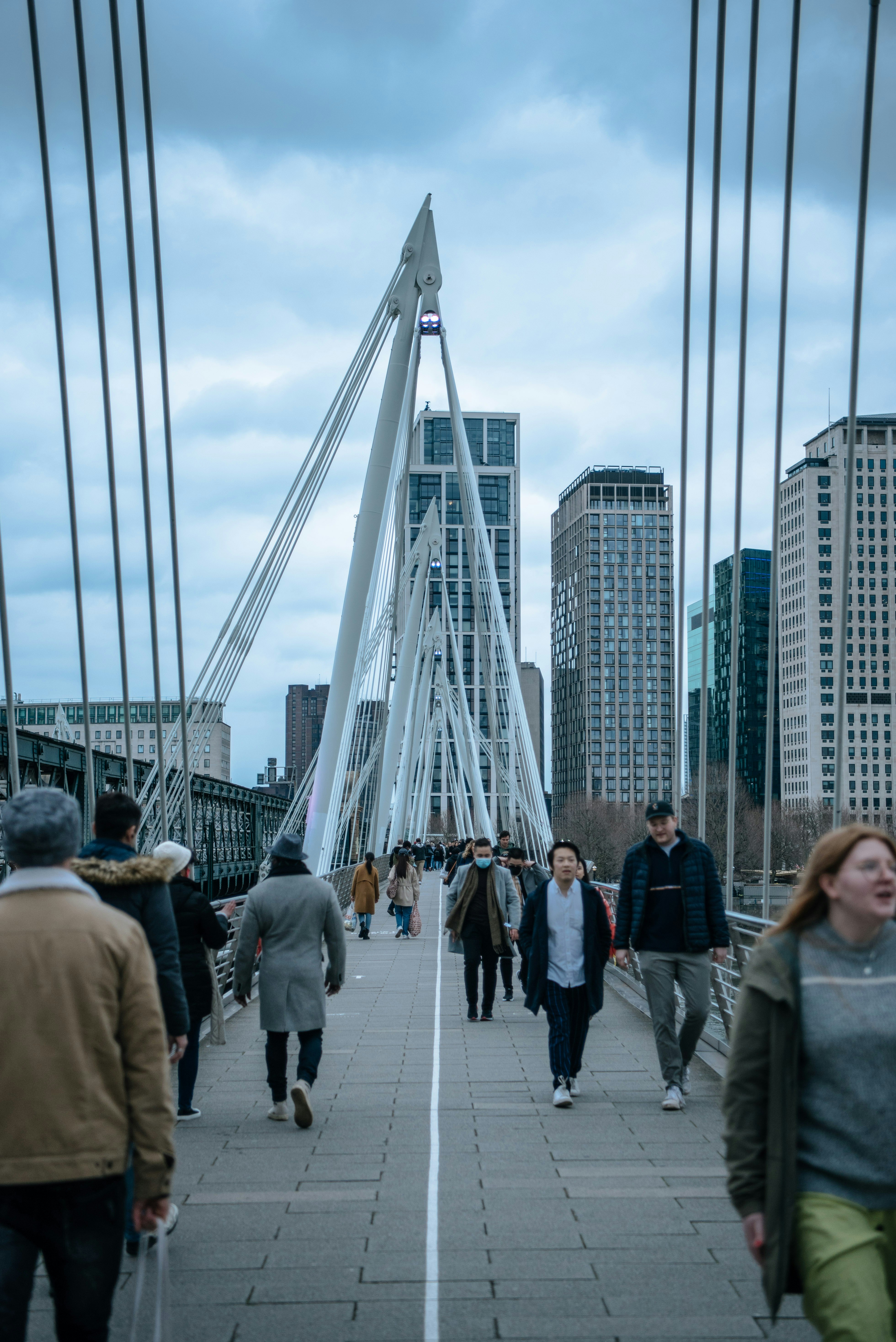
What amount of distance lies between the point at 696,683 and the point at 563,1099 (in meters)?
157

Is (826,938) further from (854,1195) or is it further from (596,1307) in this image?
(596,1307)

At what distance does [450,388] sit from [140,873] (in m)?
19.2

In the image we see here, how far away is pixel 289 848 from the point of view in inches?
314

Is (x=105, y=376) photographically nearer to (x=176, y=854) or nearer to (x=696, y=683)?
(x=176, y=854)

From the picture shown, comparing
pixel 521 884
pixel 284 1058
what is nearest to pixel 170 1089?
pixel 284 1058

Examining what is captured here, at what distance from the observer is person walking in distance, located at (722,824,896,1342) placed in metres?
3.07

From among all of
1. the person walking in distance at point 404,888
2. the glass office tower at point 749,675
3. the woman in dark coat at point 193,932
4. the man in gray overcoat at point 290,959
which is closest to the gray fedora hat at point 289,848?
the man in gray overcoat at point 290,959

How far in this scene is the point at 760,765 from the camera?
420 feet

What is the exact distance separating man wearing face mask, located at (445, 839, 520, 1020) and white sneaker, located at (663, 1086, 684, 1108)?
13.5 ft

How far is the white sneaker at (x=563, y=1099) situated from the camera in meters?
8.14

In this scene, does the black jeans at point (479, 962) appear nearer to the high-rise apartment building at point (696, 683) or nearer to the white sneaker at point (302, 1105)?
the white sneaker at point (302, 1105)

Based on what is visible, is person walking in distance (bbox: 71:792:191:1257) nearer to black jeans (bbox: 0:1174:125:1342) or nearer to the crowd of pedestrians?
the crowd of pedestrians

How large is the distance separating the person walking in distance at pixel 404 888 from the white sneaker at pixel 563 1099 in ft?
46.4

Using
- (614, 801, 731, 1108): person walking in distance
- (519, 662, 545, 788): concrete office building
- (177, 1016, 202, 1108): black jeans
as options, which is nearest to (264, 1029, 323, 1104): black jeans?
(177, 1016, 202, 1108): black jeans
